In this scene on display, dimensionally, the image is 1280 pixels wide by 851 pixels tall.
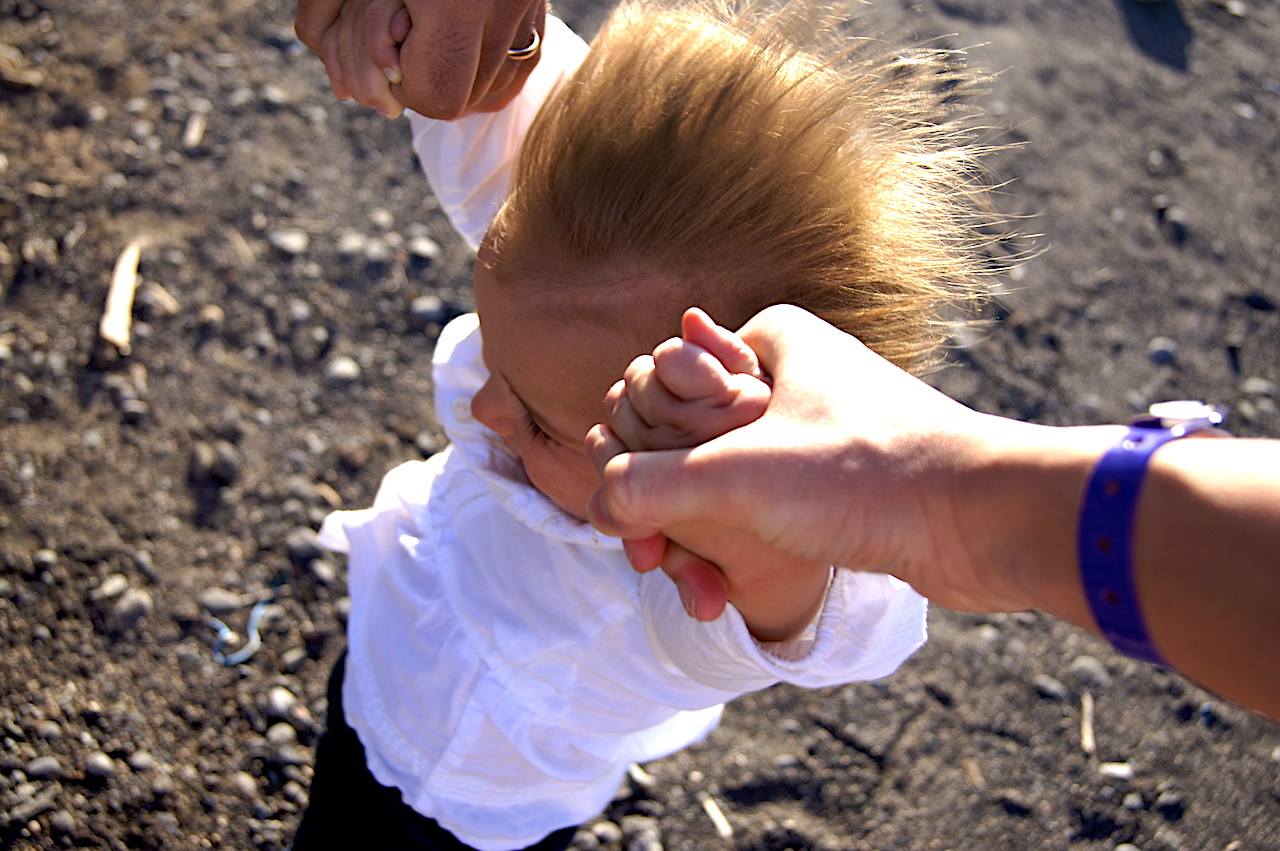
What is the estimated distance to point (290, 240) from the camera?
267 centimetres

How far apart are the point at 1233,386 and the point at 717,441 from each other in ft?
9.60

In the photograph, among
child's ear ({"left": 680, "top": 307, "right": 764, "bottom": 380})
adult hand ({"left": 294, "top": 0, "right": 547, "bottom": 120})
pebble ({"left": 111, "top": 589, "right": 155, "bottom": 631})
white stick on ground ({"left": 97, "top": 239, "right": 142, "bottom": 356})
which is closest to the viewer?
child's ear ({"left": 680, "top": 307, "right": 764, "bottom": 380})

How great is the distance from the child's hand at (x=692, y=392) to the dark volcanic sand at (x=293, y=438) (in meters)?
1.44

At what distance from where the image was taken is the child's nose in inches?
51.8

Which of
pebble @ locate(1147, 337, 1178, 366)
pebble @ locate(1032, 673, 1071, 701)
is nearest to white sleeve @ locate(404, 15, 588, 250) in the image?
pebble @ locate(1032, 673, 1071, 701)

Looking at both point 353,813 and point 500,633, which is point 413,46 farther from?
point 353,813

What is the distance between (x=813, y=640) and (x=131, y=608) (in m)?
1.62

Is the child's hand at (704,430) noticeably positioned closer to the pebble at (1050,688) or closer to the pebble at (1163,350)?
the pebble at (1050,688)

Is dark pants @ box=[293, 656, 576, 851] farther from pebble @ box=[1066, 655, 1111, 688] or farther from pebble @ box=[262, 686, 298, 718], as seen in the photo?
pebble @ box=[1066, 655, 1111, 688]

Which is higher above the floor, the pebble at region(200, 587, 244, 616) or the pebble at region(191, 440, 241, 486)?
the pebble at region(191, 440, 241, 486)

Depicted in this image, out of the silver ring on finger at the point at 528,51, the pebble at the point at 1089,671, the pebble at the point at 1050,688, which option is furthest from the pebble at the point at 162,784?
the pebble at the point at 1089,671

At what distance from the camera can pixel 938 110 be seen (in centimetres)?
125

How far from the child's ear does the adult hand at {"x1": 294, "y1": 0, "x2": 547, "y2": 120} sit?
0.63 meters

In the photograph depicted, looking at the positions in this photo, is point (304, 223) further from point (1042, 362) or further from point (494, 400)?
point (1042, 362)
